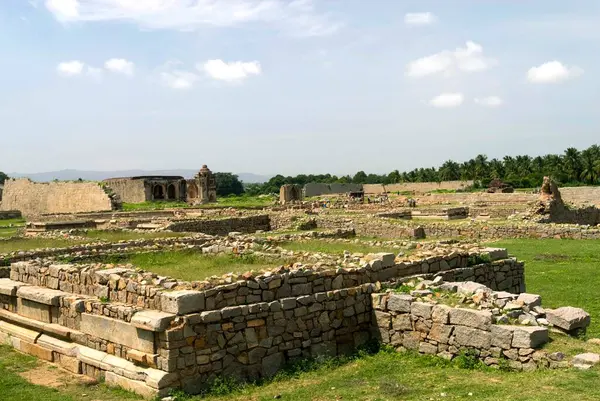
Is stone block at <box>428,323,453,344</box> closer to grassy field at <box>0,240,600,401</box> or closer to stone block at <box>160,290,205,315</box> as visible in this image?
grassy field at <box>0,240,600,401</box>

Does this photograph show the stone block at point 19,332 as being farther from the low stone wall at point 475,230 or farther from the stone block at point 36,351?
the low stone wall at point 475,230

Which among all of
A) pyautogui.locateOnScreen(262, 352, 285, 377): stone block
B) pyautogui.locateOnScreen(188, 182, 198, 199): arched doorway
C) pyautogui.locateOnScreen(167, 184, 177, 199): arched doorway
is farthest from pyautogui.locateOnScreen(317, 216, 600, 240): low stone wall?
pyautogui.locateOnScreen(167, 184, 177, 199): arched doorway

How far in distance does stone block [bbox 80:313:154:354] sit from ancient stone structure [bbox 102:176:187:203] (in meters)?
52.1

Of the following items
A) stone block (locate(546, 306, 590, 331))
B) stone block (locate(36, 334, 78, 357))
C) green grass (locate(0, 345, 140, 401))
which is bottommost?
green grass (locate(0, 345, 140, 401))

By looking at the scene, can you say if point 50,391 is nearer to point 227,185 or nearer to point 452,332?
point 452,332

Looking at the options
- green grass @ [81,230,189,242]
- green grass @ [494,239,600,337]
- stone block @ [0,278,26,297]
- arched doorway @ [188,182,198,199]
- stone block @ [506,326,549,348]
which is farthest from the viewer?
arched doorway @ [188,182,198,199]

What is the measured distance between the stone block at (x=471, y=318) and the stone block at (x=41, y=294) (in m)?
6.51

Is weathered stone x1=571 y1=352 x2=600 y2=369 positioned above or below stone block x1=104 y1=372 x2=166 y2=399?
above

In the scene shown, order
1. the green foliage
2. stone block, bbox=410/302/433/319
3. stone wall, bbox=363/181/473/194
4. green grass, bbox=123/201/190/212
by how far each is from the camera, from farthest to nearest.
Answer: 1. the green foliage
2. stone wall, bbox=363/181/473/194
3. green grass, bbox=123/201/190/212
4. stone block, bbox=410/302/433/319

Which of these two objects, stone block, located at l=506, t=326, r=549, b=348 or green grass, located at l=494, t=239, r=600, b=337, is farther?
green grass, located at l=494, t=239, r=600, b=337

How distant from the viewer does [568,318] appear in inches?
321

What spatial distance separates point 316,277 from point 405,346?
1747mm

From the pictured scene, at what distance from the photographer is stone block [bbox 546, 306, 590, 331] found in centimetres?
814

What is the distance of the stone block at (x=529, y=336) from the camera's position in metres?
7.61
